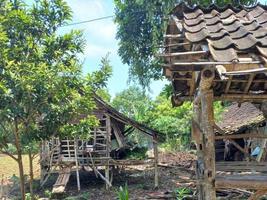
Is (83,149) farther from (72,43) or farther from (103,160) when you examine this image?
(72,43)

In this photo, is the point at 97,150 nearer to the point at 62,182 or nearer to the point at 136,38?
the point at 62,182

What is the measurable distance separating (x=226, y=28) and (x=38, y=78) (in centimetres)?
419

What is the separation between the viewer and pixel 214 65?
354 centimetres

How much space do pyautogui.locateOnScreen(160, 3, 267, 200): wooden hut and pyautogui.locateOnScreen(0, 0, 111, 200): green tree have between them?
9.99 feet

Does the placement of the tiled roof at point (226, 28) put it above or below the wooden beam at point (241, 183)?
above

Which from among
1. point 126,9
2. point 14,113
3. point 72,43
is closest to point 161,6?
point 126,9

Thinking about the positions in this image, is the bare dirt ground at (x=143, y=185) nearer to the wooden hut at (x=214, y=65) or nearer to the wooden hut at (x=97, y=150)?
the wooden hut at (x=97, y=150)

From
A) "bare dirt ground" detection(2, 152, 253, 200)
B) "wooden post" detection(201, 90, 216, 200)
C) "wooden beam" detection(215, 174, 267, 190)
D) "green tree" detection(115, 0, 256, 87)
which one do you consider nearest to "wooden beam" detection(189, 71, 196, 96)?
"wooden post" detection(201, 90, 216, 200)

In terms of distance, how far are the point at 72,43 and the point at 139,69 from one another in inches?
569

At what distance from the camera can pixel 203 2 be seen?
13.2 m

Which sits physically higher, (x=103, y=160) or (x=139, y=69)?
(x=139, y=69)

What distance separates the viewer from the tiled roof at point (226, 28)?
378cm

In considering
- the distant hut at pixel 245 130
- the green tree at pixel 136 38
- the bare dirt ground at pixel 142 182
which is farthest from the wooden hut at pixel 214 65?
the green tree at pixel 136 38

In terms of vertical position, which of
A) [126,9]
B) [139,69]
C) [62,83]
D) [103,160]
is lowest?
[103,160]
